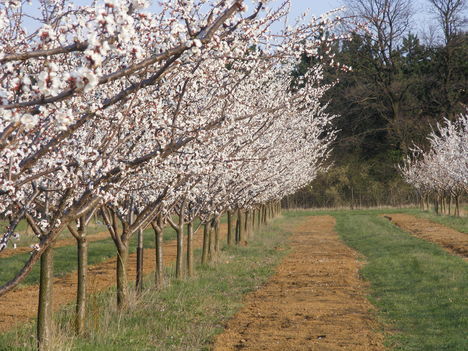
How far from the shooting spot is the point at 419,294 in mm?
13133

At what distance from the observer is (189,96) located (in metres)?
9.07

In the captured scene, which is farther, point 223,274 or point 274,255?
point 274,255

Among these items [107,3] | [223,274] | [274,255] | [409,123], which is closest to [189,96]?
[107,3]

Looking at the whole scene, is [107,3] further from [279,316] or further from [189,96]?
[279,316]

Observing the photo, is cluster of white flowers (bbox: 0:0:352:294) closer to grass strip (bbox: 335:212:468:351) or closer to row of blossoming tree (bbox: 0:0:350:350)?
row of blossoming tree (bbox: 0:0:350:350)

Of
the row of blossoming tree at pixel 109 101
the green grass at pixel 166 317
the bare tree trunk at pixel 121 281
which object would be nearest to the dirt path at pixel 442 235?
A: the green grass at pixel 166 317

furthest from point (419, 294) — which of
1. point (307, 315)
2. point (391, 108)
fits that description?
point (391, 108)

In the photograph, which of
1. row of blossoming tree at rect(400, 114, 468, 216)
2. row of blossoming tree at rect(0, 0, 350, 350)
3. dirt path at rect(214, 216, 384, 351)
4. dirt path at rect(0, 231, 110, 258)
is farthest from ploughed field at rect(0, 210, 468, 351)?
row of blossoming tree at rect(400, 114, 468, 216)

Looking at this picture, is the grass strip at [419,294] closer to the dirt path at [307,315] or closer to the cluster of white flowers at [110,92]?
the dirt path at [307,315]

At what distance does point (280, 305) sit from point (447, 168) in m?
24.6

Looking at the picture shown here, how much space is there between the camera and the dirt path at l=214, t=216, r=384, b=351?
8.74 metres

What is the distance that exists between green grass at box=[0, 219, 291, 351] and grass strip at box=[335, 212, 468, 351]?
2669mm

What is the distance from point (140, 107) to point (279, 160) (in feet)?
44.2

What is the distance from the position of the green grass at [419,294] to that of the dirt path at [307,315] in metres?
0.40
